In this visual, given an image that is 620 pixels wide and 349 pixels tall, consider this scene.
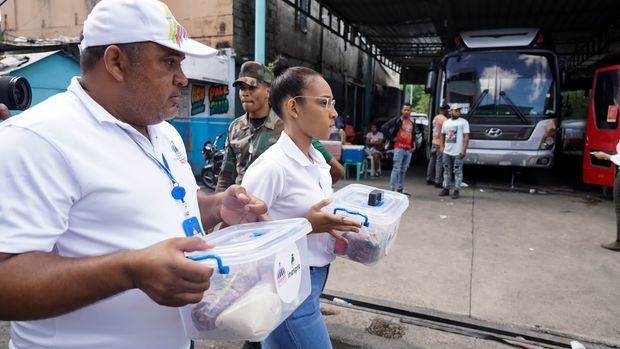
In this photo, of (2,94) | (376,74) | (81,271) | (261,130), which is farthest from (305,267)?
(376,74)

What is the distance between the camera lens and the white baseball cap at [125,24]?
1083mm

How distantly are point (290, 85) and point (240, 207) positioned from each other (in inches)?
28.8

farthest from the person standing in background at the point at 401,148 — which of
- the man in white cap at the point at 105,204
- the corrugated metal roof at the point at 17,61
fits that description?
the man in white cap at the point at 105,204

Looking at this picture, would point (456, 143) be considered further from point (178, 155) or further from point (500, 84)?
point (178, 155)

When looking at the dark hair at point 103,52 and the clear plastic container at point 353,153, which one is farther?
the clear plastic container at point 353,153

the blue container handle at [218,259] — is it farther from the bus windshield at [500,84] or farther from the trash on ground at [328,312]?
the bus windshield at [500,84]

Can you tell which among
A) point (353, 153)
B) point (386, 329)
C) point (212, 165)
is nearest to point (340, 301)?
point (386, 329)

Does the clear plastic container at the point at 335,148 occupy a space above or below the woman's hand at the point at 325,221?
below

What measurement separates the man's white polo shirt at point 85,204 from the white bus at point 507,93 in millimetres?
9050

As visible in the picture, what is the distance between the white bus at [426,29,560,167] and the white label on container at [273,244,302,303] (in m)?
8.72

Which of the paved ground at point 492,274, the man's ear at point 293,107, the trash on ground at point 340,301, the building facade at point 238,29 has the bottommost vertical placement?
the trash on ground at point 340,301

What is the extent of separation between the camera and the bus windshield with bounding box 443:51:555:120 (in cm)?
899

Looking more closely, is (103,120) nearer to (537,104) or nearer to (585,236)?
(585,236)

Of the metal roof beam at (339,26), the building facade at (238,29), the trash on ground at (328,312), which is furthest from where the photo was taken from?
the metal roof beam at (339,26)
